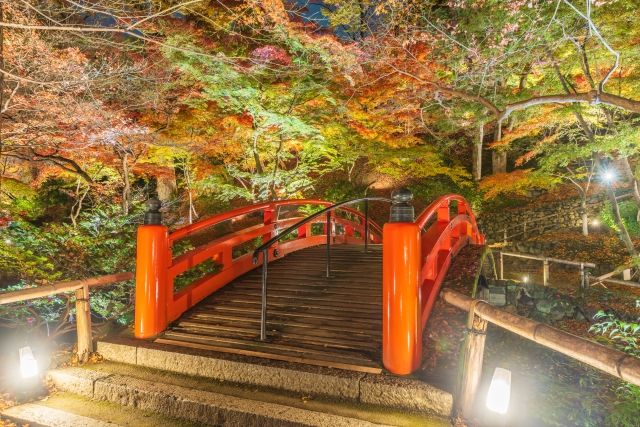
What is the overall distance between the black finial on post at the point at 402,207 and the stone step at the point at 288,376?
1.45 m

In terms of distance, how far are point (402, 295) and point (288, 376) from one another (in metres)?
1.34

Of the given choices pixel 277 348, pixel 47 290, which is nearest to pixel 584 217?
pixel 277 348

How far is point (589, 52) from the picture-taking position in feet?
26.9

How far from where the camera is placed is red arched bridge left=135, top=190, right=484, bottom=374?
3387 mm

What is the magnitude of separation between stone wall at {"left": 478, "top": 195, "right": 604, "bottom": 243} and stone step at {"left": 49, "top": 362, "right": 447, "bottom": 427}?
53.7 feet

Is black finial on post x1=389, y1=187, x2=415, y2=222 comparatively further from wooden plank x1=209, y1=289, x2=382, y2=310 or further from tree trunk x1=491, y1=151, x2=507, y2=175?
tree trunk x1=491, y1=151, x2=507, y2=175

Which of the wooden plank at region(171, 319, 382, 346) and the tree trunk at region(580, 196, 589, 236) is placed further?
the tree trunk at region(580, 196, 589, 236)

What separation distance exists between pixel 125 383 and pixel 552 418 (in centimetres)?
467

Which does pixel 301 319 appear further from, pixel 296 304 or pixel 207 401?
pixel 207 401

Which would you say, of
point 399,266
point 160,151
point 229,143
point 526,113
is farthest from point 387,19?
point 399,266

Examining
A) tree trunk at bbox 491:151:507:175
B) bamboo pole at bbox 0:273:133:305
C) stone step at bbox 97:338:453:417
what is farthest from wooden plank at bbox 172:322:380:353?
tree trunk at bbox 491:151:507:175

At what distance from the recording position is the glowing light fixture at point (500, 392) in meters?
2.73

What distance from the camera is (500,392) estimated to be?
2.76 metres

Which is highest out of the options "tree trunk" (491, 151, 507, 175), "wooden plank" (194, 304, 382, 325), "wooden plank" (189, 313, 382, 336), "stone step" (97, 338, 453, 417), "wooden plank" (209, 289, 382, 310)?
"tree trunk" (491, 151, 507, 175)
